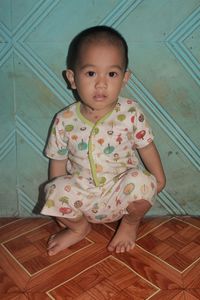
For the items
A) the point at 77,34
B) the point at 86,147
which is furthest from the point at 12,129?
the point at 77,34

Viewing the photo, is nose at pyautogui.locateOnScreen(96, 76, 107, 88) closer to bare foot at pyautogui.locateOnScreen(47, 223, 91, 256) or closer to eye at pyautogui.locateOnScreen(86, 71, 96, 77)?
eye at pyautogui.locateOnScreen(86, 71, 96, 77)

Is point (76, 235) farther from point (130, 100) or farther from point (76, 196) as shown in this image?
point (130, 100)

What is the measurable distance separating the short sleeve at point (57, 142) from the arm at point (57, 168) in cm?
2

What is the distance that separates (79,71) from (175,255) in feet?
2.19

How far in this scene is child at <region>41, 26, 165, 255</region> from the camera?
1122 millimetres

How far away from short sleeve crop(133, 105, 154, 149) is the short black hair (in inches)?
6.7

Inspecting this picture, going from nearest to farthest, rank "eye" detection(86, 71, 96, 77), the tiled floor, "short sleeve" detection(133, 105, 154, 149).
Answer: the tiled floor < "eye" detection(86, 71, 96, 77) < "short sleeve" detection(133, 105, 154, 149)

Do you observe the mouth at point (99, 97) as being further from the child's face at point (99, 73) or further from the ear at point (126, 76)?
the ear at point (126, 76)

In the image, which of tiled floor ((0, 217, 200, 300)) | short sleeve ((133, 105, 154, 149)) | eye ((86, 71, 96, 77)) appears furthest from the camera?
short sleeve ((133, 105, 154, 149))

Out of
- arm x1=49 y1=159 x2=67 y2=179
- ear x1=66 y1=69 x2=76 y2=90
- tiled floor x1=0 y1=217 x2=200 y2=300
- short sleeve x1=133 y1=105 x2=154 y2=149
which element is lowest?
tiled floor x1=0 y1=217 x2=200 y2=300

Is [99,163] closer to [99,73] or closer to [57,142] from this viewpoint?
[57,142]

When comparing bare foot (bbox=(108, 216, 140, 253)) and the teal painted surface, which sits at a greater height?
the teal painted surface

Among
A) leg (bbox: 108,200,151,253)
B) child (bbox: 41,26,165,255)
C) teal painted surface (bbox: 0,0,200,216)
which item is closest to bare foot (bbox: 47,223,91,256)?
child (bbox: 41,26,165,255)

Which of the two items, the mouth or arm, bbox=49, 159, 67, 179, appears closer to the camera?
the mouth
